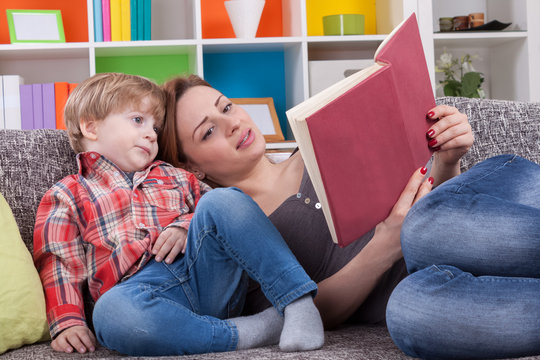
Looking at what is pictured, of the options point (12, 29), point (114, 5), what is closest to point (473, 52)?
point (114, 5)

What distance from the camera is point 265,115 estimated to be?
290 cm

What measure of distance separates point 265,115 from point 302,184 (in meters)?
1.58

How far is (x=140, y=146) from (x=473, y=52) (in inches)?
86.1

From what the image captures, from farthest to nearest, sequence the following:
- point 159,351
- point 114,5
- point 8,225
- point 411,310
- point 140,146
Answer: point 114,5 → point 140,146 → point 8,225 → point 159,351 → point 411,310

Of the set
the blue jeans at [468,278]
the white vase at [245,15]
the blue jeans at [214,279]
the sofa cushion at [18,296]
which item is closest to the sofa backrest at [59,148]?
the sofa cushion at [18,296]

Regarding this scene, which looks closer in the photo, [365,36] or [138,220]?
[138,220]

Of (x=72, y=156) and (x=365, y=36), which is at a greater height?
(x=365, y=36)

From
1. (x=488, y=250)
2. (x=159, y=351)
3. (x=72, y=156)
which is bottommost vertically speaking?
(x=159, y=351)

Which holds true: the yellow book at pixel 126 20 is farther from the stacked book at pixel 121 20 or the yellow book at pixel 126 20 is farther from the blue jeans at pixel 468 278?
the blue jeans at pixel 468 278

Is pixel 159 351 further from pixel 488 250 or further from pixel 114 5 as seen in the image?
pixel 114 5

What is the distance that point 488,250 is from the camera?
34.4 inches

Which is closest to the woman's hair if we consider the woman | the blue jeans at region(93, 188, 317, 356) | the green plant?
the woman

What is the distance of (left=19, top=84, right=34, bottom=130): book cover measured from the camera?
2.78 meters

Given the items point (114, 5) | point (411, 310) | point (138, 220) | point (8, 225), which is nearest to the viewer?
point (411, 310)
